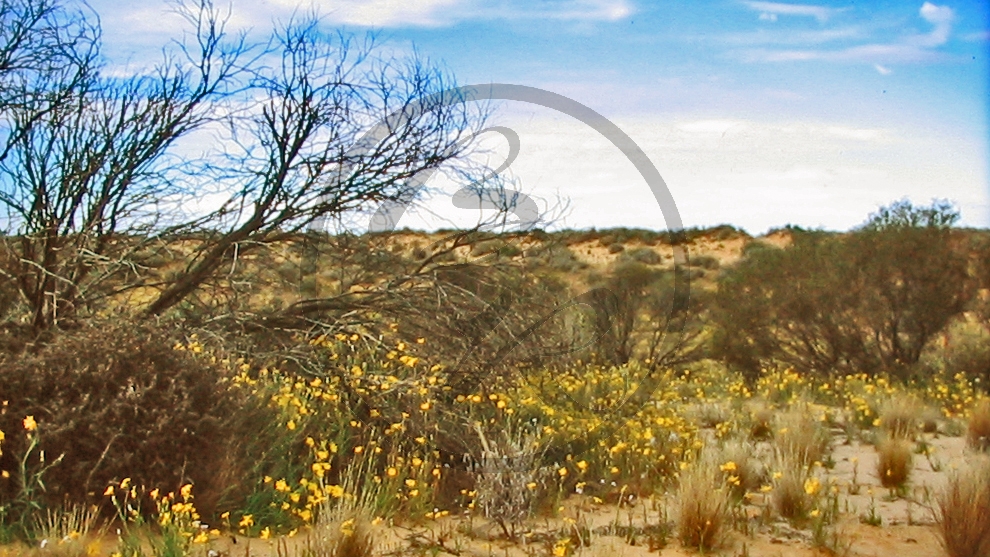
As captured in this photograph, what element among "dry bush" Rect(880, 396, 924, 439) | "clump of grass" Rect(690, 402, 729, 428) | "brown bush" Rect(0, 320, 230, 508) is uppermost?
"brown bush" Rect(0, 320, 230, 508)

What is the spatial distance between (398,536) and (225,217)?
13.3 ft

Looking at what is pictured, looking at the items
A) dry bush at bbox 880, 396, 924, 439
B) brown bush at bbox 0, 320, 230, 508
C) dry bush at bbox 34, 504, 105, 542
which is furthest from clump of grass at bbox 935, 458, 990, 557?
dry bush at bbox 34, 504, 105, 542

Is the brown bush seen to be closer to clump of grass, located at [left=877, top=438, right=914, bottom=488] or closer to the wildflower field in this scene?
the wildflower field

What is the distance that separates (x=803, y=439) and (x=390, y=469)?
151 inches

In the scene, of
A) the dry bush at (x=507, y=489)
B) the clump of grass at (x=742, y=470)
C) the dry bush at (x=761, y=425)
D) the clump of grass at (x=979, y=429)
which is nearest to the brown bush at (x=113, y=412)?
the dry bush at (x=507, y=489)

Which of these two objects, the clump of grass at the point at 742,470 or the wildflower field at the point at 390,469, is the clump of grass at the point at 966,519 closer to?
the wildflower field at the point at 390,469

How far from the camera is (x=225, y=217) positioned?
8664mm

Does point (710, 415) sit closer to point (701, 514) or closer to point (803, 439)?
point (803, 439)

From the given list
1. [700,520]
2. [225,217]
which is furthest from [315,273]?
[700,520]

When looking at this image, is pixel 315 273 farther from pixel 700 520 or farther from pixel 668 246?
pixel 668 246

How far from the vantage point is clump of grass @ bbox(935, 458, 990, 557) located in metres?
5.48

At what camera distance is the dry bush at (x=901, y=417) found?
9.26m

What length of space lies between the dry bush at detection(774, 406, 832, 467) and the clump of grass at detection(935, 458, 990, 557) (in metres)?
1.28

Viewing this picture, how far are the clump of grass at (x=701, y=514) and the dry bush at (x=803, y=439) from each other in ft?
4.67
